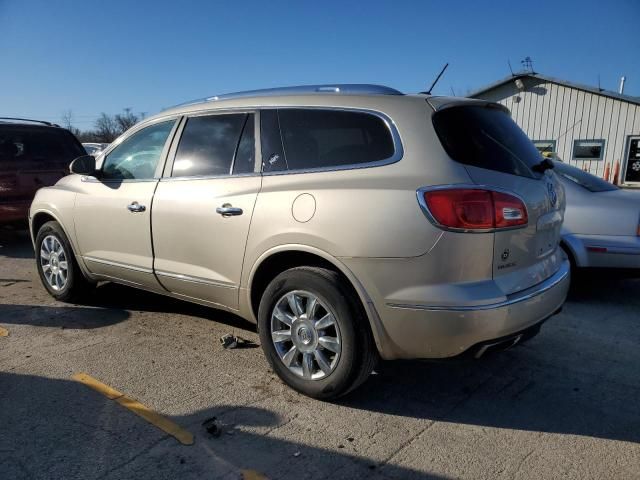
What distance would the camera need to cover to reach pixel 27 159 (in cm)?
781

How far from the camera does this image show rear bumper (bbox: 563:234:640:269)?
192 inches

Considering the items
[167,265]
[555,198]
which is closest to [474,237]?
[555,198]

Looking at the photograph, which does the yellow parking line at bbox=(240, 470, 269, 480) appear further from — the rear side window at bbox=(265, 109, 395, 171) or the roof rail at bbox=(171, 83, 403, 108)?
the roof rail at bbox=(171, 83, 403, 108)

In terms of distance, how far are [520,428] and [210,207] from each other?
2.33 metres

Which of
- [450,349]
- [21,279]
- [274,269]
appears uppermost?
[274,269]

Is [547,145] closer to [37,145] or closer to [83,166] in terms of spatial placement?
[37,145]

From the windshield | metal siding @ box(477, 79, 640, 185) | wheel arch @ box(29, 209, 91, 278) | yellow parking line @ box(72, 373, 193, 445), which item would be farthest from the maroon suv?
metal siding @ box(477, 79, 640, 185)

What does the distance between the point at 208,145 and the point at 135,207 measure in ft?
2.67

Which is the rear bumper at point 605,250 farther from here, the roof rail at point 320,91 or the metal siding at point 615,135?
the metal siding at point 615,135

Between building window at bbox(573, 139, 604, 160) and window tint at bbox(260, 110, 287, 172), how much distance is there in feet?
54.2

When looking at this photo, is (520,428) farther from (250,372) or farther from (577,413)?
(250,372)

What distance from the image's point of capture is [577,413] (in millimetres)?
3053

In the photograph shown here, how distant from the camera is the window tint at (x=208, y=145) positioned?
12.1 feet

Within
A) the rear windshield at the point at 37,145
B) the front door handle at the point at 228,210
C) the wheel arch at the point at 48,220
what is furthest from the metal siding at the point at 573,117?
the front door handle at the point at 228,210
